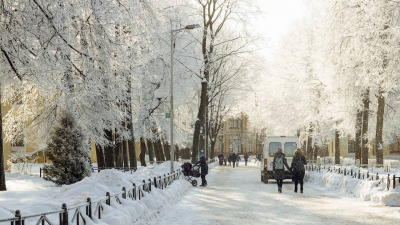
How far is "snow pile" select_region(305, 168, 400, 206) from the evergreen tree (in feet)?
34.3

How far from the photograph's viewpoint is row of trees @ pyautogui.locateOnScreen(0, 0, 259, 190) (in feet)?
35.0

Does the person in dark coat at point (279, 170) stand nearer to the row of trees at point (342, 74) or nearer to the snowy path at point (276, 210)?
the snowy path at point (276, 210)

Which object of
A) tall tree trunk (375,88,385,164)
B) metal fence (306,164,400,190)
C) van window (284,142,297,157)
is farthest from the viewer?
tall tree trunk (375,88,385,164)

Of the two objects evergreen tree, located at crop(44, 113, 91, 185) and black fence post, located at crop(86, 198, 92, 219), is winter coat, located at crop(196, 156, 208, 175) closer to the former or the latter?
evergreen tree, located at crop(44, 113, 91, 185)

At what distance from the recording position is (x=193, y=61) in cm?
3500

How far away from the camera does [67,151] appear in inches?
766

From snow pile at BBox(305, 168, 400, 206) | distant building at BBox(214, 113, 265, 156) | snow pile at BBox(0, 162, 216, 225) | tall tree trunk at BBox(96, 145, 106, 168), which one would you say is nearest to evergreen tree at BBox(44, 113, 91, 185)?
snow pile at BBox(0, 162, 216, 225)

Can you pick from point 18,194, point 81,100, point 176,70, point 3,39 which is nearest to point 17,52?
point 3,39

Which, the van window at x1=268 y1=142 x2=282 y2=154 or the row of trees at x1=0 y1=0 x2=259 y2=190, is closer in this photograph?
the row of trees at x1=0 y1=0 x2=259 y2=190

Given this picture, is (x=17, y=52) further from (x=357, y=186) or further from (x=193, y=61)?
(x=193, y=61)

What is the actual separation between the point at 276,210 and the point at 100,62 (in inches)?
254

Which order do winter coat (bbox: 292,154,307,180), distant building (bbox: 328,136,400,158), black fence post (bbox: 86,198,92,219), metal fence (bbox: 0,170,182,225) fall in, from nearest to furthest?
metal fence (bbox: 0,170,182,225) → black fence post (bbox: 86,198,92,219) → winter coat (bbox: 292,154,307,180) → distant building (bbox: 328,136,400,158)

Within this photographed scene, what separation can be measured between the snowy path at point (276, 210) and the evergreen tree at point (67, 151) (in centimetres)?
448

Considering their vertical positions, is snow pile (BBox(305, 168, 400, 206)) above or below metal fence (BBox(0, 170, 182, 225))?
below
